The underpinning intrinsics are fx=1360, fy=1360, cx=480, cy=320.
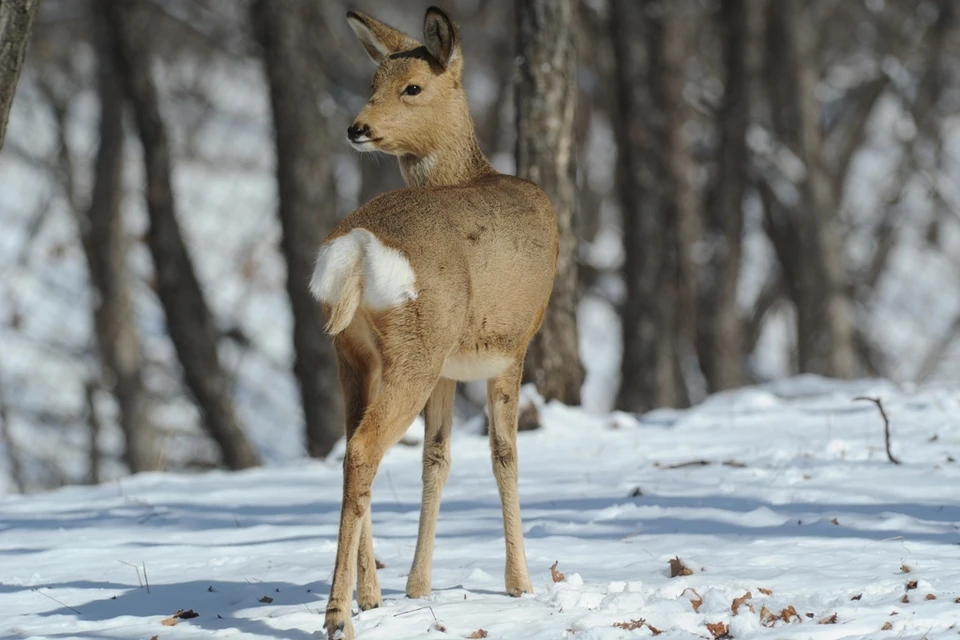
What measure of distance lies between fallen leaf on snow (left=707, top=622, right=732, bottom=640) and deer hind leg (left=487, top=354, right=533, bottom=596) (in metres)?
Answer: 0.84

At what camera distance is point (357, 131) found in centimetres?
516

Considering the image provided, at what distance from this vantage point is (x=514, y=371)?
5039mm

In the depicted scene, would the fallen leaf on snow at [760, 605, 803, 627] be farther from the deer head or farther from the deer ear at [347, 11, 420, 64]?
the deer ear at [347, 11, 420, 64]

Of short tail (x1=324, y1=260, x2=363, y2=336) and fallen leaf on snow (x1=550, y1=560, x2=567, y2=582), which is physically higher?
short tail (x1=324, y1=260, x2=363, y2=336)

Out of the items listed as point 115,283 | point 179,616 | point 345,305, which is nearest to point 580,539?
point 179,616

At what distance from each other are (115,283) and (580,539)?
446 inches

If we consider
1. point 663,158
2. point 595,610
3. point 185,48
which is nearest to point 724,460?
point 595,610

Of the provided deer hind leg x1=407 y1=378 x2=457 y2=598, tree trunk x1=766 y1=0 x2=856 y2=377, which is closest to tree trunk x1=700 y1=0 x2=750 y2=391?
tree trunk x1=766 y1=0 x2=856 y2=377

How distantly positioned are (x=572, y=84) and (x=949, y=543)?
14.0 feet

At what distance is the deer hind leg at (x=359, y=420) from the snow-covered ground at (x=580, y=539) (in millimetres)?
108

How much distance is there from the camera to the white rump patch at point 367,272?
436 cm

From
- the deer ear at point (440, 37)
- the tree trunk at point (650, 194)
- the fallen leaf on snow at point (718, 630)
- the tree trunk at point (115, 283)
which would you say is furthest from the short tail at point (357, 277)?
the tree trunk at point (115, 283)

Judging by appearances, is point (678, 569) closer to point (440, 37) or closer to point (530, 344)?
point (440, 37)

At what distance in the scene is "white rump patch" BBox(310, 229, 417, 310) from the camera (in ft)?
14.3
